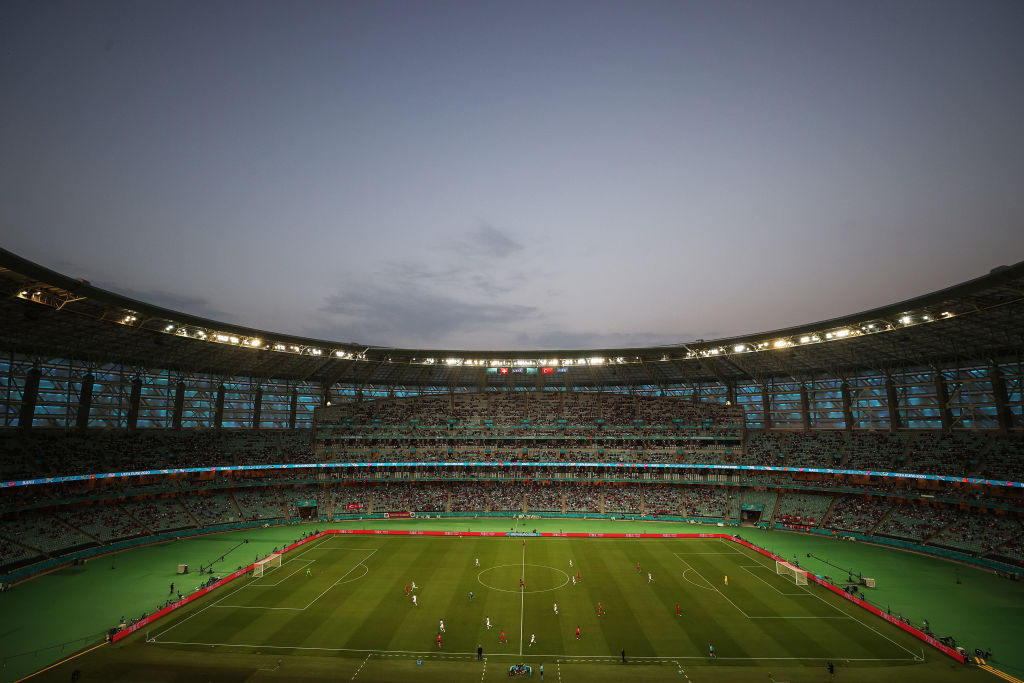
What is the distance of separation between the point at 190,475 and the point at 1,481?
22.8 meters

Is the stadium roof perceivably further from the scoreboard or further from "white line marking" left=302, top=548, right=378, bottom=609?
"white line marking" left=302, top=548, right=378, bottom=609

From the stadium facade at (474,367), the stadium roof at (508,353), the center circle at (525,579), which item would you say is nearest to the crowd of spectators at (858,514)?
the stadium facade at (474,367)

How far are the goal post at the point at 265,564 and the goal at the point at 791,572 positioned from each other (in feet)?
150

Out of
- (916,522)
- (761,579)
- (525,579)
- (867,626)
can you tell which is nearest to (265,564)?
(525,579)

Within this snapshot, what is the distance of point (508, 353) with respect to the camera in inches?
3607

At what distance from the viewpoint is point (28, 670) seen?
28531mm

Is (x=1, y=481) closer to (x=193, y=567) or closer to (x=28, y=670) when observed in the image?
(x=193, y=567)

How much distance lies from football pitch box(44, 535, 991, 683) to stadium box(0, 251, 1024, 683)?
27 centimetres

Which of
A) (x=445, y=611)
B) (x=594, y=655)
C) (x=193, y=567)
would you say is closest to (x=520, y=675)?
(x=594, y=655)

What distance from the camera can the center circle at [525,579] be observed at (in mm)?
44344

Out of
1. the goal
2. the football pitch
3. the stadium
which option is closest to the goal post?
the stadium

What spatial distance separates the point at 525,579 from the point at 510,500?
33.7 m

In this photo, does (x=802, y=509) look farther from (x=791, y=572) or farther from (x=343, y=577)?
(x=343, y=577)

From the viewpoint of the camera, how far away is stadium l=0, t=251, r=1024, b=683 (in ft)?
108
